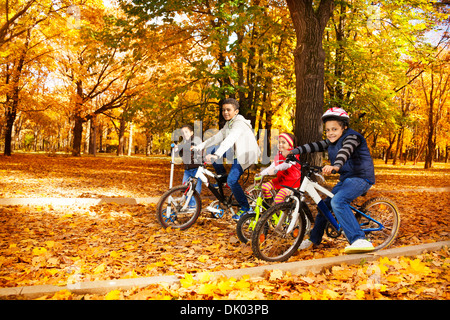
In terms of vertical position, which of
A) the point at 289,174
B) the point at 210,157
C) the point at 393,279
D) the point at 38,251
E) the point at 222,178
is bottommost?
the point at 38,251

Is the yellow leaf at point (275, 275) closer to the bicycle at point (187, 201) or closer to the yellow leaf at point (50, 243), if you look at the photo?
the bicycle at point (187, 201)

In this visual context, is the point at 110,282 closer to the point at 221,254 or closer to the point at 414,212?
the point at 221,254

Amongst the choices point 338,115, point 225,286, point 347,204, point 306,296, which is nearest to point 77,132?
A: point 338,115

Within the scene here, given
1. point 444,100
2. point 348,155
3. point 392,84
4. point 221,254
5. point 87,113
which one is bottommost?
point 221,254

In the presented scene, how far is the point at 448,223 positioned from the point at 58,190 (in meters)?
9.26

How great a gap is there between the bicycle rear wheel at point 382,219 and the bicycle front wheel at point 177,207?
2.60 meters

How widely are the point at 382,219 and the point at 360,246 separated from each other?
95cm

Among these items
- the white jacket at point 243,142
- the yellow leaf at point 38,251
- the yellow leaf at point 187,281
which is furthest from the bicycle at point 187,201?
the yellow leaf at point 187,281

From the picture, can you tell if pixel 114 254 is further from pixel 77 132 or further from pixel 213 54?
pixel 77 132

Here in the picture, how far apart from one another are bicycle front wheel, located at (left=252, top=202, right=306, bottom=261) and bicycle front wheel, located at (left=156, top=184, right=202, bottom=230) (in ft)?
6.00

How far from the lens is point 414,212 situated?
7.59 m

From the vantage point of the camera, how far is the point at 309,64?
7680mm

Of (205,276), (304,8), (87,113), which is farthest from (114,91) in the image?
(205,276)

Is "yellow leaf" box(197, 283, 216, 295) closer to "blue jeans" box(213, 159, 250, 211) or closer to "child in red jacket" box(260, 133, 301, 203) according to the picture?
"child in red jacket" box(260, 133, 301, 203)
